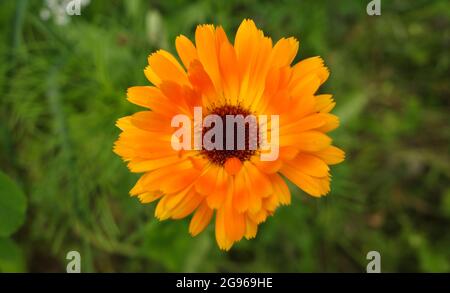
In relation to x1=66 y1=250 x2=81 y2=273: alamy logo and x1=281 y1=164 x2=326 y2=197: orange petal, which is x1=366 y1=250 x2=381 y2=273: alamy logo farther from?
x1=66 y1=250 x2=81 y2=273: alamy logo

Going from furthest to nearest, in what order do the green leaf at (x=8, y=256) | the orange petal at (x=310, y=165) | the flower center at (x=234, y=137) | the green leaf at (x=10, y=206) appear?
the green leaf at (x=8, y=256) < the green leaf at (x=10, y=206) < the flower center at (x=234, y=137) < the orange petal at (x=310, y=165)

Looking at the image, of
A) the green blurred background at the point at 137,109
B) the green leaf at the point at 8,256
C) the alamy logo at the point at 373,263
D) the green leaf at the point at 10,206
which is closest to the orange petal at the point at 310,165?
the green blurred background at the point at 137,109

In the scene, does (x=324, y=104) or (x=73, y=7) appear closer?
(x=324, y=104)

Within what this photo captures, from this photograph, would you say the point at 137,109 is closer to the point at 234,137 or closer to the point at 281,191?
the point at 234,137

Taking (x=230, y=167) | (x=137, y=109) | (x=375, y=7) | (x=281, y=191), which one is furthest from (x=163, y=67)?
(x=375, y=7)


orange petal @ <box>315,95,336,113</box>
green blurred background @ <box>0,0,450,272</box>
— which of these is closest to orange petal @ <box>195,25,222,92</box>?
orange petal @ <box>315,95,336,113</box>

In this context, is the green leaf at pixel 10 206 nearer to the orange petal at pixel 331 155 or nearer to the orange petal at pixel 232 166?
the orange petal at pixel 232 166
